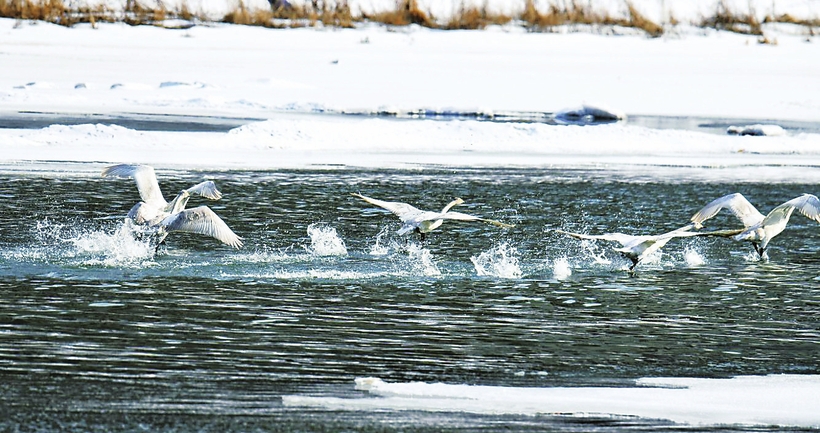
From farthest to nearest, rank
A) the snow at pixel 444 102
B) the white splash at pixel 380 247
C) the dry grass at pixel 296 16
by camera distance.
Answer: the dry grass at pixel 296 16 → the white splash at pixel 380 247 → the snow at pixel 444 102

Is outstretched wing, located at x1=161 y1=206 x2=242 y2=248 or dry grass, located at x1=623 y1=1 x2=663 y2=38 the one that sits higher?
outstretched wing, located at x1=161 y1=206 x2=242 y2=248

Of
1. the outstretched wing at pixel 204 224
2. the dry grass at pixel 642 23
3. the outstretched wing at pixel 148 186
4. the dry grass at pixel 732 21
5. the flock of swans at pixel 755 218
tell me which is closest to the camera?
the outstretched wing at pixel 204 224

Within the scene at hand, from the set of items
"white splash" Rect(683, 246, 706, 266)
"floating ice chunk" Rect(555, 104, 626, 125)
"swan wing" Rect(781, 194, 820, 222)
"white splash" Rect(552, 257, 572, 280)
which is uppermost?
"swan wing" Rect(781, 194, 820, 222)

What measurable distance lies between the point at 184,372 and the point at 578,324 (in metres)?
3.32

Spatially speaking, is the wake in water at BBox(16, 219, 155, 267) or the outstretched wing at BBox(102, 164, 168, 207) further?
the outstretched wing at BBox(102, 164, 168, 207)

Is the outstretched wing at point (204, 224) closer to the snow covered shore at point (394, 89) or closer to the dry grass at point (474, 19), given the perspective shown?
the snow covered shore at point (394, 89)

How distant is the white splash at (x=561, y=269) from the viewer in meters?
12.6

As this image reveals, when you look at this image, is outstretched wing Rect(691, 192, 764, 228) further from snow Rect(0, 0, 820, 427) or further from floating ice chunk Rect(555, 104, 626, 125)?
floating ice chunk Rect(555, 104, 626, 125)

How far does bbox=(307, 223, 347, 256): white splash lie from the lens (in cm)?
1347

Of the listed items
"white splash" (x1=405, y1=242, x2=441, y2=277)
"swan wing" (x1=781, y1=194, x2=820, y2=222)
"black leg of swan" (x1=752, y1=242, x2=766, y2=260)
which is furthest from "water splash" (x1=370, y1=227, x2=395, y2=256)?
"swan wing" (x1=781, y1=194, x2=820, y2=222)

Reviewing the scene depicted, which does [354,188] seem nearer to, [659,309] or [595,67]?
[659,309]

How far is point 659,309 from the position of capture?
10984mm

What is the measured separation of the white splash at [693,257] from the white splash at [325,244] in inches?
133

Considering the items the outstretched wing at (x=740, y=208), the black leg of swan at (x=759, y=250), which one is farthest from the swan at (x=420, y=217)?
the black leg of swan at (x=759, y=250)
